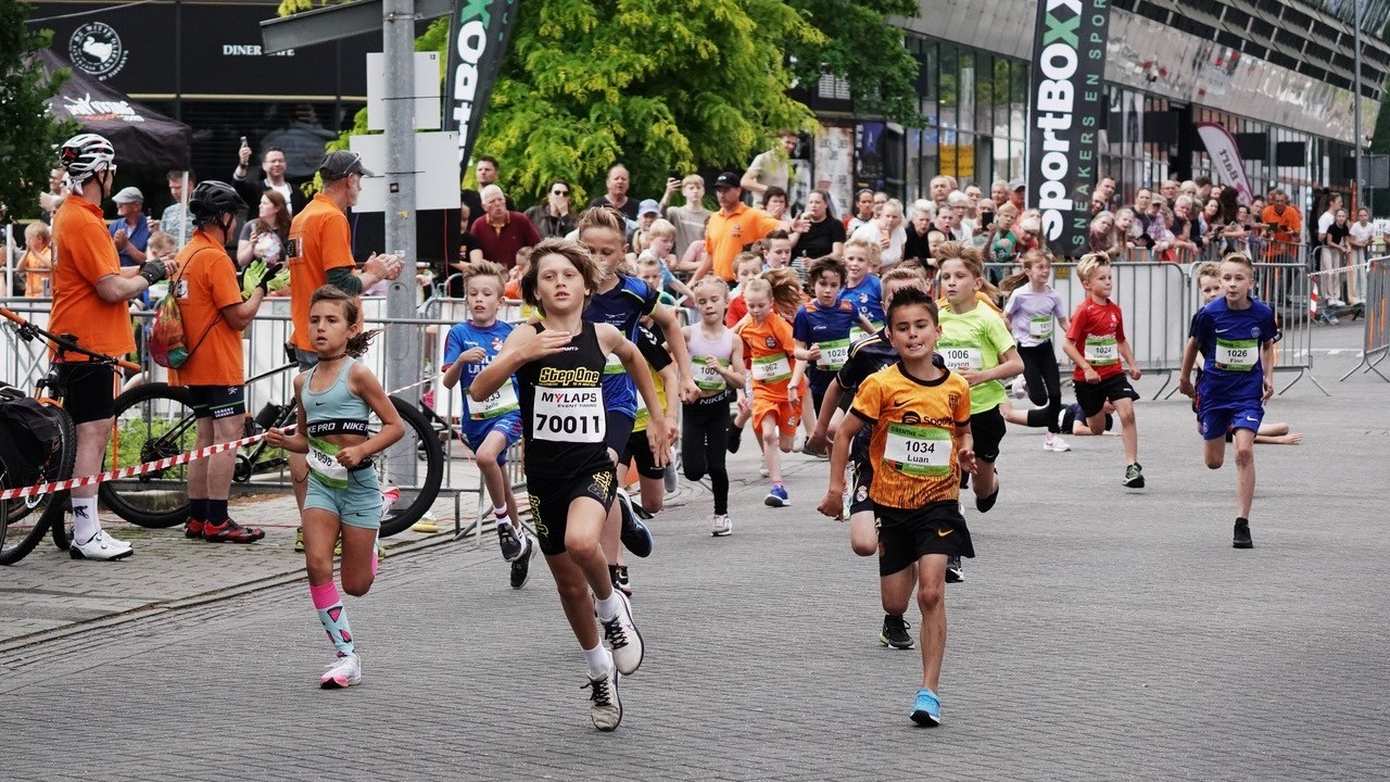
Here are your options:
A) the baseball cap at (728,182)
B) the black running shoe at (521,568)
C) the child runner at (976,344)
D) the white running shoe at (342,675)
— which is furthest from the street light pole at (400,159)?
the baseball cap at (728,182)

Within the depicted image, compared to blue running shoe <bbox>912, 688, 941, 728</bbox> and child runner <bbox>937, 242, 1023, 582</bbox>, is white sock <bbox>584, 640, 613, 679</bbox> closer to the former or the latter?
blue running shoe <bbox>912, 688, 941, 728</bbox>

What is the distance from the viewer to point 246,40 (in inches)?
1247

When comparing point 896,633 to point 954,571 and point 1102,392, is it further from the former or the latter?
point 1102,392

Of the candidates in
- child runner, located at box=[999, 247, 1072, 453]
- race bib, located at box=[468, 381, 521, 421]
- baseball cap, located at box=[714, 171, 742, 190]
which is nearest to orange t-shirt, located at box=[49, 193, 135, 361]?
race bib, located at box=[468, 381, 521, 421]

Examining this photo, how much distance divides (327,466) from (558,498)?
126 centimetres

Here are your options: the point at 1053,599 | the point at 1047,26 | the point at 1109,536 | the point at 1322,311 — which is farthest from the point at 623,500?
the point at 1322,311

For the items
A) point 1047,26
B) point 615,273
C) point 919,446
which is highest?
point 1047,26

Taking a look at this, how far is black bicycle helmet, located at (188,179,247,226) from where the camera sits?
12.1 metres

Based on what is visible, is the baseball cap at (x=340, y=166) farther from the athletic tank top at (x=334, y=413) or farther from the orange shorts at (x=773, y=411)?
the athletic tank top at (x=334, y=413)

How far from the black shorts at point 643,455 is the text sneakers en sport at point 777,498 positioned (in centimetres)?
311

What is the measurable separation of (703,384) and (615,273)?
11.1ft

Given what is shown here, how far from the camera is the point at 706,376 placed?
1337cm

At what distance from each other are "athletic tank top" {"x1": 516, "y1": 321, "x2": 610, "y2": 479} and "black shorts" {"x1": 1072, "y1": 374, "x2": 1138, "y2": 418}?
29.1 feet

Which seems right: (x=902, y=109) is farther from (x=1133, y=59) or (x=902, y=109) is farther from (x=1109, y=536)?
(x=1109, y=536)
